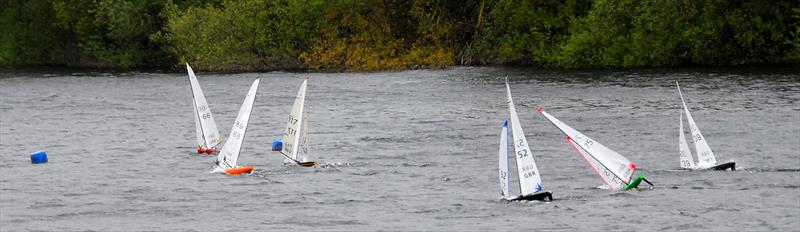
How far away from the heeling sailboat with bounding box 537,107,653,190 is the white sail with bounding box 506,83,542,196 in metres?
1.02

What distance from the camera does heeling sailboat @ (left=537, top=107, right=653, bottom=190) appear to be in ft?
110

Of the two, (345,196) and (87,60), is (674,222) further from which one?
(87,60)

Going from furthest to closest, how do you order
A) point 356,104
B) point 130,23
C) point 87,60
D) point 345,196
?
point 87,60 → point 130,23 → point 356,104 → point 345,196

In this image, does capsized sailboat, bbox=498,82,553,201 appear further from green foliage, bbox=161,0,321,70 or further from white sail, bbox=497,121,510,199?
green foliage, bbox=161,0,321,70

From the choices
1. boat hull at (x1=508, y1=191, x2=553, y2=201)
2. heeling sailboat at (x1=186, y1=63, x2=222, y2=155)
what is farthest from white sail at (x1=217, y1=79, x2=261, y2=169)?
boat hull at (x1=508, y1=191, x2=553, y2=201)

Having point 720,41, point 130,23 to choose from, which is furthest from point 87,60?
point 720,41

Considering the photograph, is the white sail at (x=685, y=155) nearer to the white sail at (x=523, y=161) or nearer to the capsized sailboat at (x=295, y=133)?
the white sail at (x=523, y=161)

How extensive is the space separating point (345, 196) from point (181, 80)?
59122 mm

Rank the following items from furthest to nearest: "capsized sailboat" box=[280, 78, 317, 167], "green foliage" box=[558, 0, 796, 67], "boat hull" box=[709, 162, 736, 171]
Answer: "green foliage" box=[558, 0, 796, 67] → "capsized sailboat" box=[280, 78, 317, 167] → "boat hull" box=[709, 162, 736, 171]

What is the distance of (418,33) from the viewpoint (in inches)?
4131

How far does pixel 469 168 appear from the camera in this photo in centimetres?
4069

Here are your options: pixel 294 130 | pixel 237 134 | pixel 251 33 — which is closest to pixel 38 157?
pixel 237 134

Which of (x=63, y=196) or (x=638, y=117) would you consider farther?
(x=638, y=117)

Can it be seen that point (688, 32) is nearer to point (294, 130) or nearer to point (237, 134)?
point (294, 130)
